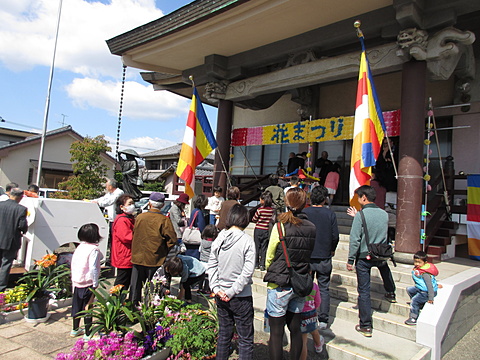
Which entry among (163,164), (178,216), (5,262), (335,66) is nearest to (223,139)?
(335,66)

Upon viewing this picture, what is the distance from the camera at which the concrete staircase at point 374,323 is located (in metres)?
3.77

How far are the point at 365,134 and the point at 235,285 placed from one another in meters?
3.85

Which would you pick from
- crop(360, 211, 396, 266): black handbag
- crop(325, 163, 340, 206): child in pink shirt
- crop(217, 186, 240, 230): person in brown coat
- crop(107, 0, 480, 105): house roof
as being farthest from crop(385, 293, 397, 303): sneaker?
crop(325, 163, 340, 206): child in pink shirt

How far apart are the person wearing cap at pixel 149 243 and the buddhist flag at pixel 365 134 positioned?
10.1ft

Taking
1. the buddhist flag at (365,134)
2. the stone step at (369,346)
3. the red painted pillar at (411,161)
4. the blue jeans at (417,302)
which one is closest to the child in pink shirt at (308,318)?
the stone step at (369,346)

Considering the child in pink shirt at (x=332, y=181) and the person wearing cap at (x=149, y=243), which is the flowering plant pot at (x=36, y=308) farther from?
the child in pink shirt at (x=332, y=181)

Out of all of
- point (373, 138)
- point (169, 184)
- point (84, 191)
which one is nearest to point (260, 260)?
point (373, 138)

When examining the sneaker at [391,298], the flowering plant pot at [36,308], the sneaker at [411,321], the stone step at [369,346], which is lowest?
the flowering plant pot at [36,308]

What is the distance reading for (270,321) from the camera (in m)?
3.26

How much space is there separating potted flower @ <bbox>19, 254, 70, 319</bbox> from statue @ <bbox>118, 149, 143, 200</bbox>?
3863mm

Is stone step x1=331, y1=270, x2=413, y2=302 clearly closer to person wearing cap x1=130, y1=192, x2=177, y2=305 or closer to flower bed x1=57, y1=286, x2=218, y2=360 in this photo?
flower bed x1=57, y1=286, x2=218, y2=360

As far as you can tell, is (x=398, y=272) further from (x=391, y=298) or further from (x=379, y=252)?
(x=379, y=252)

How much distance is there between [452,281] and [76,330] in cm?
520

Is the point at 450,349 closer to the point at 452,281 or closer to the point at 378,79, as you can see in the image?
the point at 452,281
